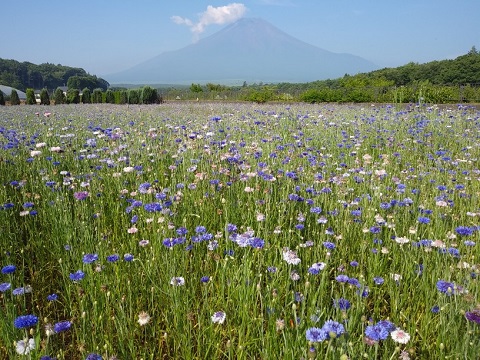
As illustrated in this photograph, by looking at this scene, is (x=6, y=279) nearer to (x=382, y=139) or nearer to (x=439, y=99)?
(x=382, y=139)

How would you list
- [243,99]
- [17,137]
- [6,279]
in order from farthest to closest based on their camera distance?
[243,99]
[17,137]
[6,279]

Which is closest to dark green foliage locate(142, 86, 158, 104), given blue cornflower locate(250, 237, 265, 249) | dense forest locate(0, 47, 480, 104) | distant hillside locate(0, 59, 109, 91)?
dense forest locate(0, 47, 480, 104)

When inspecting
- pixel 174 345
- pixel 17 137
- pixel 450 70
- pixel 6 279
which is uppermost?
pixel 450 70

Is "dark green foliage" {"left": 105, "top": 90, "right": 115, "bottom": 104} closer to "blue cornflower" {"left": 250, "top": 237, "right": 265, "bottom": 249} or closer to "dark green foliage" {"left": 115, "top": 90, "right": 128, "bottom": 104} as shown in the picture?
"dark green foliage" {"left": 115, "top": 90, "right": 128, "bottom": 104}

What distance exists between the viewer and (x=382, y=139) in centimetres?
606

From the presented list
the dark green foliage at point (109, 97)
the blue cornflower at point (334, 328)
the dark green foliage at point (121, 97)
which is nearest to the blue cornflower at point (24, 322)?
the blue cornflower at point (334, 328)

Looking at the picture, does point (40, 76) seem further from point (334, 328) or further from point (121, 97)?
point (334, 328)

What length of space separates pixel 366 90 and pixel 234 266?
79.1 ft

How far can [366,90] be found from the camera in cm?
2372

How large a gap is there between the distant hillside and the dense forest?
235 ft

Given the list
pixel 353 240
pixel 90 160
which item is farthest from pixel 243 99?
pixel 353 240

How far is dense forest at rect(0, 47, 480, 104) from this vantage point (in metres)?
20.1

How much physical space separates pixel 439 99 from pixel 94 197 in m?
20.0

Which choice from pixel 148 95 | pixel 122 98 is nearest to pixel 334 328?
pixel 148 95
